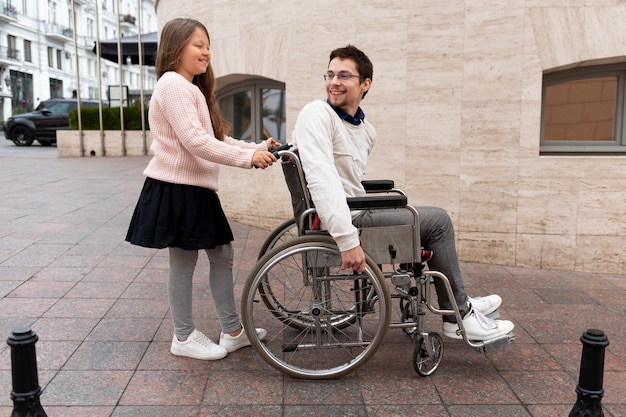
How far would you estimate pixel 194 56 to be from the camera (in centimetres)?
359

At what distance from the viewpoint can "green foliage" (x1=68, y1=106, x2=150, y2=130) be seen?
1769 cm

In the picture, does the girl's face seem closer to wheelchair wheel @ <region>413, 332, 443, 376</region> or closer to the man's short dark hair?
the man's short dark hair

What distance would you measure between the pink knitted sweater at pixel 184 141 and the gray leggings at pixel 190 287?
0.41m

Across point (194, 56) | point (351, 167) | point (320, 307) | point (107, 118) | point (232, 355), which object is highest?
point (194, 56)

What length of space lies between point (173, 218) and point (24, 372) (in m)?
1.32

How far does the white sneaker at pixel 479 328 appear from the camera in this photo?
3613 millimetres

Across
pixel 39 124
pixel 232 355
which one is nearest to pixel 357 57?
pixel 232 355

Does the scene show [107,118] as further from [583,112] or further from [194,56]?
[194,56]

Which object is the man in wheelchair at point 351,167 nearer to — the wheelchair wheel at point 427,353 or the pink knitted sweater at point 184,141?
the wheelchair wheel at point 427,353

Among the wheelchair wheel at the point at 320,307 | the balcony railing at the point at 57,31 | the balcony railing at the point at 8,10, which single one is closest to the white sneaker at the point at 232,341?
the wheelchair wheel at the point at 320,307

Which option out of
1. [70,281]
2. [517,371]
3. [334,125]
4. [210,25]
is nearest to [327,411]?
[517,371]

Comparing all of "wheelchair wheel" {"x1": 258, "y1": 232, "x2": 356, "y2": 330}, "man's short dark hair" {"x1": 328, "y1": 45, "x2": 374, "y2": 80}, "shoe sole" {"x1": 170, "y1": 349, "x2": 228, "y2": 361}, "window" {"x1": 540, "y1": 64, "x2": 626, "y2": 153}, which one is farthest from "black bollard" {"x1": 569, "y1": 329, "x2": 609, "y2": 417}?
"window" {"x1": 540, "y1": 64, "x2": 626, "y2": 153}

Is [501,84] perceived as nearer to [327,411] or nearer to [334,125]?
[334,125]

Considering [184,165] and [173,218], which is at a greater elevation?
[184,165]
